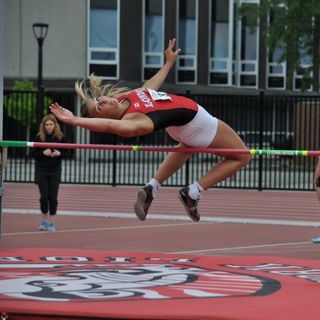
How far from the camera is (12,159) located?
24.7m

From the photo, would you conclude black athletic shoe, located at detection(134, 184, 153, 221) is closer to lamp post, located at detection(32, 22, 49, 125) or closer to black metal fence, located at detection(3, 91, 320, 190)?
black metal fence, located at detection(3, 91, 320, 190)

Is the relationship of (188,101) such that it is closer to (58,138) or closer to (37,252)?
(37,252)

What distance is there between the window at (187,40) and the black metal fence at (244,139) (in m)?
14.3

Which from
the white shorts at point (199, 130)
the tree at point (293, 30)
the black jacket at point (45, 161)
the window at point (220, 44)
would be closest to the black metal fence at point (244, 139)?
the tree at point (293, 30)

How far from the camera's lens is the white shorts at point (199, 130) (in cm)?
769

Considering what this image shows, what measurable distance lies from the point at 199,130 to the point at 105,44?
29.7 metres

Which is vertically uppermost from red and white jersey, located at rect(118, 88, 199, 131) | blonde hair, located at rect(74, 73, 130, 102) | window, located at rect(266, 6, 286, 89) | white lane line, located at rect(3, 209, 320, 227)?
window, located at rect(266, 6, 286, 89)

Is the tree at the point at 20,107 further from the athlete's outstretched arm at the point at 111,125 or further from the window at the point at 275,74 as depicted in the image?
the window at the point at 275,74

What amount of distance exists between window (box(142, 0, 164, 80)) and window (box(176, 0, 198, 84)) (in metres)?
1.62

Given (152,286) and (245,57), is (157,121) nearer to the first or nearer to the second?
(152,286)

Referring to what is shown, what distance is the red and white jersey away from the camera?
7.40m

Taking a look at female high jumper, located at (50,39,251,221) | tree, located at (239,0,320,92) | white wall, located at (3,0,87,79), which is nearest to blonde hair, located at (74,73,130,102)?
female high jumper, located at (50,39,251,221)

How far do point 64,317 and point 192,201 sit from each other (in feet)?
9.28

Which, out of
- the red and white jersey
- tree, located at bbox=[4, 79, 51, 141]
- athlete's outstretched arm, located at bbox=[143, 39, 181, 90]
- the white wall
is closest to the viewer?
the red and white jersey
